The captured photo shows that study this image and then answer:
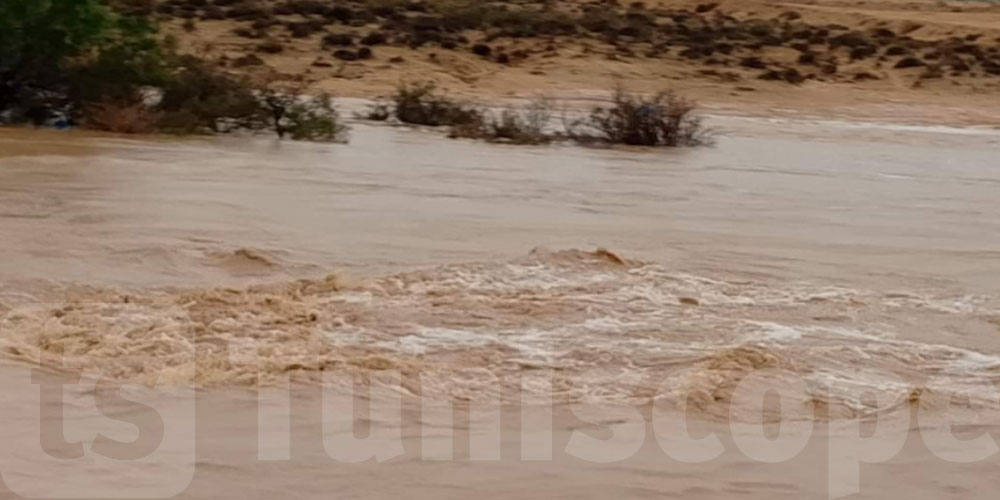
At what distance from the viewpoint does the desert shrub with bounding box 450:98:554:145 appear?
22078mm

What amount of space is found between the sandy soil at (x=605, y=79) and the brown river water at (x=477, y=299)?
12.9m

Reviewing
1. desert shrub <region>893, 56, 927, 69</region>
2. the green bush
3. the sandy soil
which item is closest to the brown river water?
the green bush

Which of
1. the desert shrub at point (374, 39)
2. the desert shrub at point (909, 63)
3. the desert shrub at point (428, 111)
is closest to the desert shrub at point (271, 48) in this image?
the desert shrub at point (374, 39)

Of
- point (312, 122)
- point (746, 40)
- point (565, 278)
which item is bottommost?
point (746, 40)

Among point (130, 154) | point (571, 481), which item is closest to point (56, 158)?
point (130, 154)

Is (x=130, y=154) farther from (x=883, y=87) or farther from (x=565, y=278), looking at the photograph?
(x=883, y=87)

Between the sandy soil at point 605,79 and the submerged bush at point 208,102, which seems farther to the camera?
the sandy soil at point 605,79

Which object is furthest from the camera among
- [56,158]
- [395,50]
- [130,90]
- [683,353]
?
[395,50]

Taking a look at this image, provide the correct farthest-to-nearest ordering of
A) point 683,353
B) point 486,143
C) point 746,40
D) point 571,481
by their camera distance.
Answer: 1. point 746,40
2. point 486,143
3. point 683,353
4. point 571,481

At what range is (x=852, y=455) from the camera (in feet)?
23.8

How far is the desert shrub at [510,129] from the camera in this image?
22078 millimetres

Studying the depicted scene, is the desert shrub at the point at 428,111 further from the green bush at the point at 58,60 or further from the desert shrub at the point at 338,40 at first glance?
the desert shrub at the point at 338,40

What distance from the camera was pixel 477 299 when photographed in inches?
396

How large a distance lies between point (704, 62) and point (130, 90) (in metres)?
19.4
